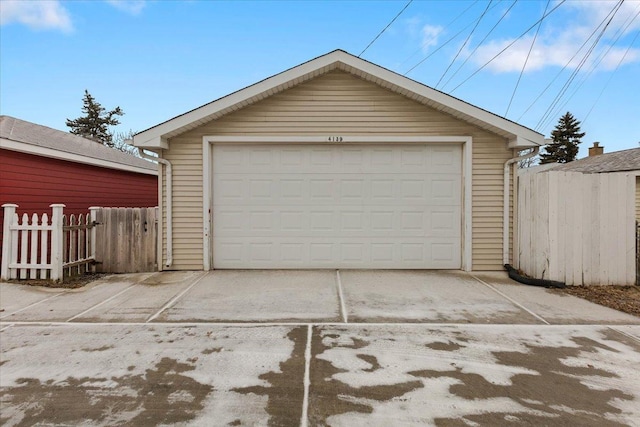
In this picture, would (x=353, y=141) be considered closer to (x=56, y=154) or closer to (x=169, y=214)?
(x=169, y=214)

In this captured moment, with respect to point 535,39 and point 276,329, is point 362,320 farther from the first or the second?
point 535,39

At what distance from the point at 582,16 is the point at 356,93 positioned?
8938 millimetres

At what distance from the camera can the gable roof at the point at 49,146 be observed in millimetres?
6879

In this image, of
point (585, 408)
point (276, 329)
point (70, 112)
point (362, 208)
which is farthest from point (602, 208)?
point (70, 112)

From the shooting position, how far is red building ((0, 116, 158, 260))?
6867 millimetres

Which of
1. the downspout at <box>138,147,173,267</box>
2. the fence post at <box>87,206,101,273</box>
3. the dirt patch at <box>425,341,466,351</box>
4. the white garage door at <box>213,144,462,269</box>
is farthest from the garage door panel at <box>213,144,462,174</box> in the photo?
the dirt patch at <box>425,341,466,351</box>

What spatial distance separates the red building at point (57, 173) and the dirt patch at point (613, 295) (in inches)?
399

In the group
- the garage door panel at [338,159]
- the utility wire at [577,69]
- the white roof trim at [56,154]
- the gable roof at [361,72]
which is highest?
the utility wire at [577,69]

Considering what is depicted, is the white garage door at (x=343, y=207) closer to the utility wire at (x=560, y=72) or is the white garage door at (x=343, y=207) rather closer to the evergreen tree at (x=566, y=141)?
the utility wire at (x=560, y=72)

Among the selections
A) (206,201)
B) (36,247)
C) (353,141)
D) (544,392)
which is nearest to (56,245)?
(36,247)

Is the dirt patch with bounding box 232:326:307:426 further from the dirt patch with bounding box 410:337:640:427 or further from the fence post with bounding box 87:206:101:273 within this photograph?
the fence post with bounding box 87:206:101:273

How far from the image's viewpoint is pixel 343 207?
680cm

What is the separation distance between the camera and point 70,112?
33375mm

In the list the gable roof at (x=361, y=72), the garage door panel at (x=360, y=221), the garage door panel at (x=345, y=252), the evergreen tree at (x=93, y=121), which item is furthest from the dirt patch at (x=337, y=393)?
the evergreen tree at (x=93, y=121)
